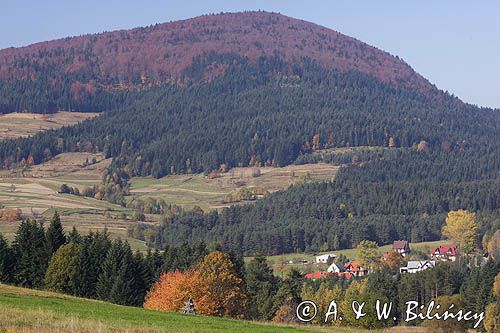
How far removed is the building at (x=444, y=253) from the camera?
152750mm

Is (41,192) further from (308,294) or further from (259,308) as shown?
(259,308)

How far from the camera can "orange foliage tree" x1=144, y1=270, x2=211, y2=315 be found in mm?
63406

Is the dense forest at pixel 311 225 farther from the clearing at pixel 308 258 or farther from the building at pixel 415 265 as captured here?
the building at pixel 415 265

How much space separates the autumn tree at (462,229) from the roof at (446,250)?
212 cm

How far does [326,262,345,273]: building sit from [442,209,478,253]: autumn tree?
1095 inches

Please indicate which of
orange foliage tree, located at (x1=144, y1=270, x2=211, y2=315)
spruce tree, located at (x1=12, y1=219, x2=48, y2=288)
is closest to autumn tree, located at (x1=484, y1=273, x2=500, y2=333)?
orange foliage tree, located at (x1=144, y1=270, x2=211, y2=315)

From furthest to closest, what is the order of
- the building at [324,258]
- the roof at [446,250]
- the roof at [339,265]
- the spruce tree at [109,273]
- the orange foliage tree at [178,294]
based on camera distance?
1. the roof at [446,250]
2. the building at [324,258]
3. the roof at [339,265]
4. the spruce tree at [109,273]
5. the orange foliage tree at [178,294]

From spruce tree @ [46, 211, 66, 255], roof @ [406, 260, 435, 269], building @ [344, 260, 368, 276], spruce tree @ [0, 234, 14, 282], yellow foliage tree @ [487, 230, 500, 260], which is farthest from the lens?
yellow foliage tree @ [487, 230, 500, 260]

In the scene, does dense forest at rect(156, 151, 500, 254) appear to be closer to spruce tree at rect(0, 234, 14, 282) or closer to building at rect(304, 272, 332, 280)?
building at rect(304, 272, 332, 280)

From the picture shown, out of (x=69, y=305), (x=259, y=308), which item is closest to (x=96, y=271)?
(x=259, y=308)

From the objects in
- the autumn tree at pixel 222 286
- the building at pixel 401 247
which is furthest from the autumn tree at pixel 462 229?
the autumn tree at pixel 222 286

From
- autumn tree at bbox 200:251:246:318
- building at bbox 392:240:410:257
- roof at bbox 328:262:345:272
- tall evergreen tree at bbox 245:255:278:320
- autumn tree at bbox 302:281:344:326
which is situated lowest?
roof at bbox 328:262:345:272

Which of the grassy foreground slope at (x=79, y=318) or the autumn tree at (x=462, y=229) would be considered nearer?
the grassy foreground slope at (x=79, y=318)

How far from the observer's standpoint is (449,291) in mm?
97938
